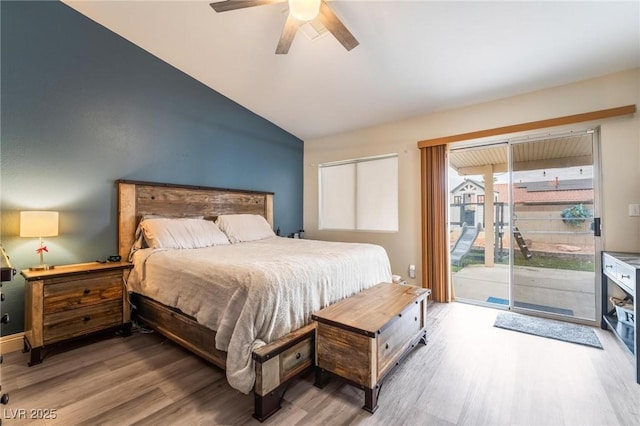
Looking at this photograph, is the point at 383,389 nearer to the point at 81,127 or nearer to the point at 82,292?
the point at 82,292

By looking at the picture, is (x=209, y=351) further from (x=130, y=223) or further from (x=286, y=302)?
(x=130, y=223)

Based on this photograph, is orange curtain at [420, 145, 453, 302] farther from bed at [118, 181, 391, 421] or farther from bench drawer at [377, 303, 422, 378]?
bench drawer at [377, 303, 422, 378]

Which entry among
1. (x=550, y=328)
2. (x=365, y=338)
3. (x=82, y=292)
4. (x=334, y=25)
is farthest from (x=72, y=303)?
(x=550, y=328)

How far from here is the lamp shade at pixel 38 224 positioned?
2.19 meters

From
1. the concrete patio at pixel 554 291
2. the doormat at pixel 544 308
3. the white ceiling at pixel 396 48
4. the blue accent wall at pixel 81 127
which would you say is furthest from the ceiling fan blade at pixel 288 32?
the doormat at pixel 544 308

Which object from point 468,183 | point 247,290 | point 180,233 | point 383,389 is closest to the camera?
point 247,290

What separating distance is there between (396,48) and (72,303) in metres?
3.69

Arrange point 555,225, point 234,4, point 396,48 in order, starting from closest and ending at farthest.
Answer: point 234,4 → point 396,48 → point 555,225

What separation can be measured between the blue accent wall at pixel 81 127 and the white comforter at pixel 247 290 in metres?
0.92

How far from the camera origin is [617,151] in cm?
265

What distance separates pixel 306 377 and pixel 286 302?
25.5 inches

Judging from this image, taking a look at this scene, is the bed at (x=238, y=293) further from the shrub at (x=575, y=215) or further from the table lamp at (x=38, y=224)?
the shrub at (x=575, y=215)

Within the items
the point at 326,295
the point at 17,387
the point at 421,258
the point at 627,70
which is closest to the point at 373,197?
the point at 421,258

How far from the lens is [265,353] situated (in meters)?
1.52
